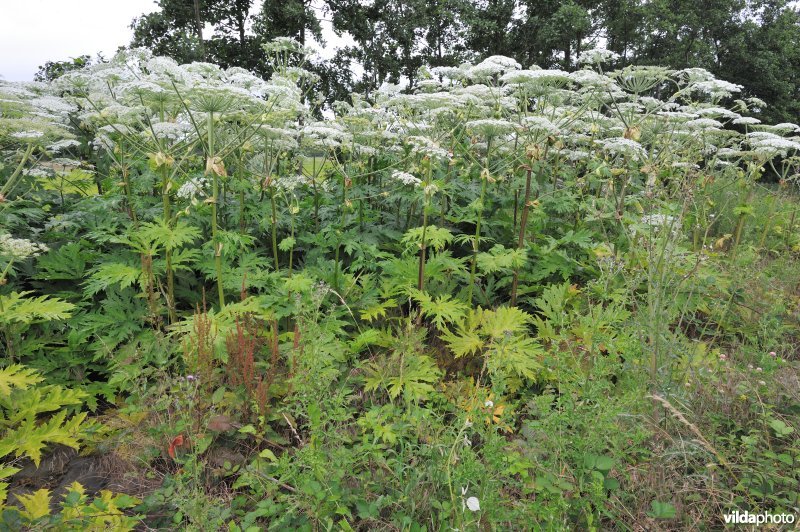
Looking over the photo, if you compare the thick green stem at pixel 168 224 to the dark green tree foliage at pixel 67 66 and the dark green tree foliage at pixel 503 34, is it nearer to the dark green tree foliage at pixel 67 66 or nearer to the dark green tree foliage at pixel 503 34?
the dark green tree foliage at pixel 67 66

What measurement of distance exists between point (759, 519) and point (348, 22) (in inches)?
1221

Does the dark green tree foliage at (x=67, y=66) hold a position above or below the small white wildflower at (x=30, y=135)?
above

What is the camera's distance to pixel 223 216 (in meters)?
4.79

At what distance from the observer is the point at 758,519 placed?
2121 mm

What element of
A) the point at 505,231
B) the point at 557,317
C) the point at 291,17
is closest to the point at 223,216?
the point at 505,231

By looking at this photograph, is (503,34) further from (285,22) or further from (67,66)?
(67,66)

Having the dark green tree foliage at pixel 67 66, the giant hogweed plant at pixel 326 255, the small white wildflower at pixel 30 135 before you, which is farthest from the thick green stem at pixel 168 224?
the dark green tree foliage at pixel 67 66

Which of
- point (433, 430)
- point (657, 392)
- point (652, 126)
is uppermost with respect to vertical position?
point (652, 126)

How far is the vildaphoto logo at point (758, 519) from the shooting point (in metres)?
2.06

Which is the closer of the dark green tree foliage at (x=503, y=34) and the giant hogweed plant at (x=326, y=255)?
the giant hogweed plant at (x=326, y=255)

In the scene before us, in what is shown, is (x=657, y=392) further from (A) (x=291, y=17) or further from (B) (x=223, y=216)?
(A) (x=291, y=17)

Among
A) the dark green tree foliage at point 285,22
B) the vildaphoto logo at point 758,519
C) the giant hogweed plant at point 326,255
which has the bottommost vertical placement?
the vildaphoto logo at point 758,519

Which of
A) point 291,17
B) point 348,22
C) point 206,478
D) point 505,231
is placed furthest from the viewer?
point 348,22

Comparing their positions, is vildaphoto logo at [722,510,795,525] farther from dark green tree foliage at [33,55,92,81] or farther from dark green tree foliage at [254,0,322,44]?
dark green tree foliage at [254,0,322,44]
